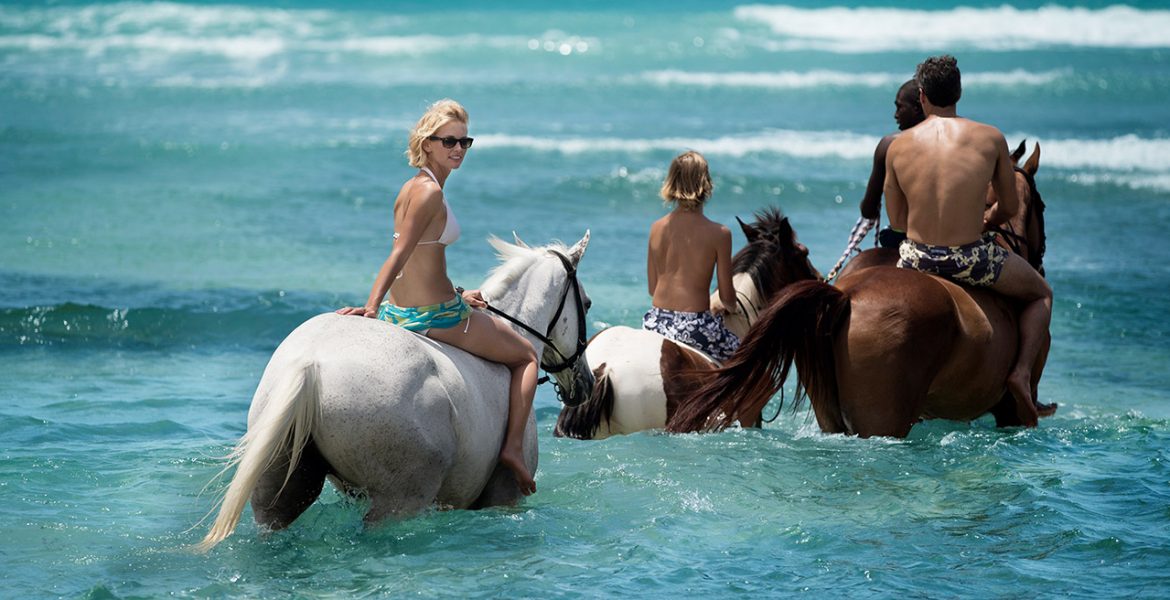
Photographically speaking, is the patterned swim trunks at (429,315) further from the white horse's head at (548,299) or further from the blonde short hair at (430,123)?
the blonde short hair at (430,123)

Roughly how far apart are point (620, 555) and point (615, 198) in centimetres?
1219

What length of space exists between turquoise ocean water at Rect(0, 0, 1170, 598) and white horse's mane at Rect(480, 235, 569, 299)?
3.15 feet

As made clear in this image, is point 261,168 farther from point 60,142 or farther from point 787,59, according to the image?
point 787,59

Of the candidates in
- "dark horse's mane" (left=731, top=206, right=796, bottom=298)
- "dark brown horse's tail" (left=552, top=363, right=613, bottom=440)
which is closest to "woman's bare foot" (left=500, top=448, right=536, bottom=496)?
"dark brown horse's tail" (left=552, top=363, right=613, bottom=440)

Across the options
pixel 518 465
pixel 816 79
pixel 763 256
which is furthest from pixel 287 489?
pixel 816 79

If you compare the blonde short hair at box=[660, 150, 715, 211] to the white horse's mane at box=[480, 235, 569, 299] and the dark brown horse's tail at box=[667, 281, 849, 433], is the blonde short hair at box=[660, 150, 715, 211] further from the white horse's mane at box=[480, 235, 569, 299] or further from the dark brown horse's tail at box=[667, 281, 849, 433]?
the white horse's mane at box=[480, 235, 569, 299]

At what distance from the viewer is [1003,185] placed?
657 centimetres

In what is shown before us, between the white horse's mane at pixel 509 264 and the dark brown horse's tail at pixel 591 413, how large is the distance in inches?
51.7

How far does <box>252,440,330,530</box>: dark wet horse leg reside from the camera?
4516 millimetres

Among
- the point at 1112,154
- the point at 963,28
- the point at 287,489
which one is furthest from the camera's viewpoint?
the point at 963,28

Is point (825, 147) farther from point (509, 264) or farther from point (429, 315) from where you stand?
point (429, 315)

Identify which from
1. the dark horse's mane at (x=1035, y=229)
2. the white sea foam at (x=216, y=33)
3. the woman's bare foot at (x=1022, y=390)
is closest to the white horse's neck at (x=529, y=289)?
the woman's bare foot at (x=1022, y=390)

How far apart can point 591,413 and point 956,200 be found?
7.29 feet

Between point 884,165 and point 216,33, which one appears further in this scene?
point 216,33
